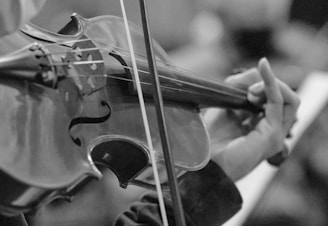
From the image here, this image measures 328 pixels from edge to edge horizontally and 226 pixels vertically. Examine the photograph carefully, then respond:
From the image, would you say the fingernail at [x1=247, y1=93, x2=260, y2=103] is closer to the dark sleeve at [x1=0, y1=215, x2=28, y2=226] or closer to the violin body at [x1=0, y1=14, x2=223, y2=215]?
the violin body at [x1=0, y1=14, x2=223, y2=215]

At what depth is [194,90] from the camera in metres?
0.82

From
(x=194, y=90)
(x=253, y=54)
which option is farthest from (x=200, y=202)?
(x=253, y=54)

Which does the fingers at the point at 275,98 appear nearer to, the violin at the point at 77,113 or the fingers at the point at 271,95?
the fingers at the point at 271,95

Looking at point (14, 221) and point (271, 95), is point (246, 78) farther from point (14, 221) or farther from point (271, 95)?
point (14, 221)

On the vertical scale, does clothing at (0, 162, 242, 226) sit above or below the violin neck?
below

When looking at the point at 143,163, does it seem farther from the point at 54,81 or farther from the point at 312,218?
the point at 312,218

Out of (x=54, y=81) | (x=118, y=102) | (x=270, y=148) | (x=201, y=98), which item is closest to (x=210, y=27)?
(x=270, y=148)

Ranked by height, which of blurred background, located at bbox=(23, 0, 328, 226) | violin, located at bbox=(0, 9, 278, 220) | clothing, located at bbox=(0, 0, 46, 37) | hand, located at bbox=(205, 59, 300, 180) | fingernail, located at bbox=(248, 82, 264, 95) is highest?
clothing, located at bbox=(0, 0, 46, 37)

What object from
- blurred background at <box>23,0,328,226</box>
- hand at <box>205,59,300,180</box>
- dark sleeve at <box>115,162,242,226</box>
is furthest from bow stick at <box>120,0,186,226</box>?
blurred background at <box>23,0,328,226</box>

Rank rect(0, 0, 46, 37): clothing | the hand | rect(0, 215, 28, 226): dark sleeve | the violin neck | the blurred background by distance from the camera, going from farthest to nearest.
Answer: the blurred background → the hand → the violin neck → rect(0, 215, 28, 226): dark sleeve → rect(0, 0, 46, 37): clothing

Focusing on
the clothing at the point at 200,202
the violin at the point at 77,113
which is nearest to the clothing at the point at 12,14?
the violin at the point at 77,113

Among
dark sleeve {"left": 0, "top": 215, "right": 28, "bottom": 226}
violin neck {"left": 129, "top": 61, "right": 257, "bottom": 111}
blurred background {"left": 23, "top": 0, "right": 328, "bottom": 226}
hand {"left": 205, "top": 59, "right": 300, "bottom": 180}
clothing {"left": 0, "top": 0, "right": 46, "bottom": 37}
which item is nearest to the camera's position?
clothing {"left": 0, "top": 0, "right": 46, "bottom": 37}

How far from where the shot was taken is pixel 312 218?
3.96 ft

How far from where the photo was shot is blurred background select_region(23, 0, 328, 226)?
3.92ft
